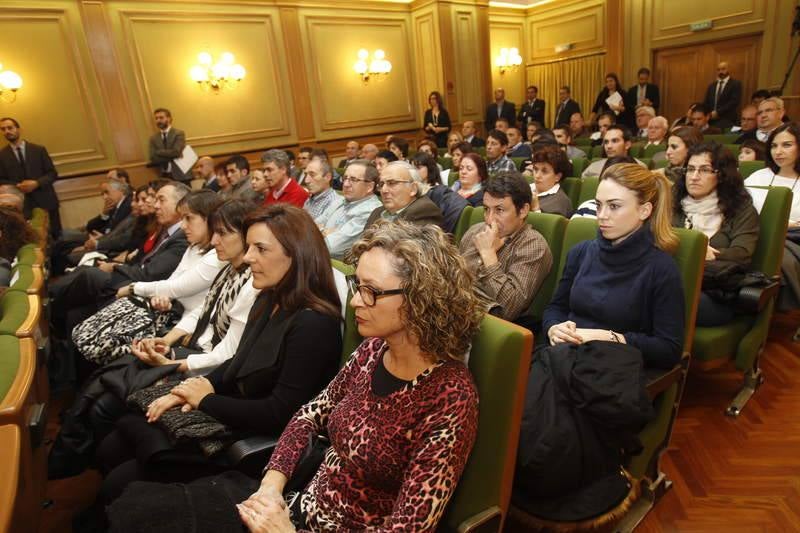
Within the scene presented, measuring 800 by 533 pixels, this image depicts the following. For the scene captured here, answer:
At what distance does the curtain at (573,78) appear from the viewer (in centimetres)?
945

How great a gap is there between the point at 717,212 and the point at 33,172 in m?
6.88

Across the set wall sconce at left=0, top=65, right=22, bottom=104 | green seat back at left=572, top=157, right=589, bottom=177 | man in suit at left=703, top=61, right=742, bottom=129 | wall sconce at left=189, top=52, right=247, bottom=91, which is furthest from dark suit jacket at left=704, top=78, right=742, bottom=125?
wall sconce at left=0, top=65, right=22, bottom=104

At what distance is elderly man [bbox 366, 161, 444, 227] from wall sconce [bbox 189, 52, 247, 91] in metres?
5.52

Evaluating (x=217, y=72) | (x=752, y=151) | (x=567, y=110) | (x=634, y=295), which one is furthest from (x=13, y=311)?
(x=567, y=110)

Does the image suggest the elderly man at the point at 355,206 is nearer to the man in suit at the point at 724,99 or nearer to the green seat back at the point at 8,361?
the green seat back at the point at 8,361

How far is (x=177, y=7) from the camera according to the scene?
Answer: 271 inches

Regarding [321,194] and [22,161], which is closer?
[321,194]

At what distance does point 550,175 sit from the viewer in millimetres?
3166

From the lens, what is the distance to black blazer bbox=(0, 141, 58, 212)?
229 inches

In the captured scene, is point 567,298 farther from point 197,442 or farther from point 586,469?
point 197,442

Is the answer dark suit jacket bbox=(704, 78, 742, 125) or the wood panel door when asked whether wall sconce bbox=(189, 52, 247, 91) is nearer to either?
dark suit jacket bbox=(704, 78, 742, 125)

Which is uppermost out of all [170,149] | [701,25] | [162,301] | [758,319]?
[701,25]

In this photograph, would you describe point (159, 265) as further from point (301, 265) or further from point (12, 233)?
point (301, 265)

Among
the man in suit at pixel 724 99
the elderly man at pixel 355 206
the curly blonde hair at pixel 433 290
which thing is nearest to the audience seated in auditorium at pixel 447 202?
the elderly man at pixel 355 206
